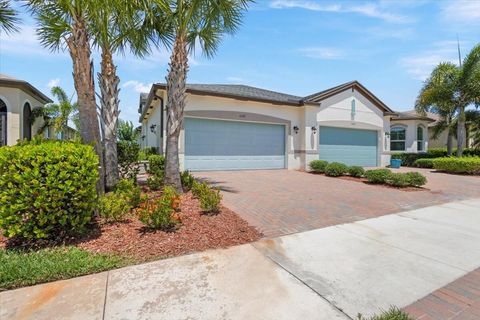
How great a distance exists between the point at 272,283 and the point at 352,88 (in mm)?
17711

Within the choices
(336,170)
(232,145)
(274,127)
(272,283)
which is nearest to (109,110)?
(272,283)

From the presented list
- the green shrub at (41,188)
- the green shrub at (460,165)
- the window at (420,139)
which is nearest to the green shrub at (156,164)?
the green shrub at (41,188)

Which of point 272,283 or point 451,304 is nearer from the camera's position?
point 451,304

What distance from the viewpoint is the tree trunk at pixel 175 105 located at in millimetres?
7520

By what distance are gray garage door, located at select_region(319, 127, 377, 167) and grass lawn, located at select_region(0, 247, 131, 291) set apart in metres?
15.5

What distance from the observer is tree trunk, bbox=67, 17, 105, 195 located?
5.58 m

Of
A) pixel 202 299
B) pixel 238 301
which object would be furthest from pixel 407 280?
pixel 202 299

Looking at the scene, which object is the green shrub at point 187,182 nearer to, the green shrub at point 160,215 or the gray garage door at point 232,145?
the green shrub at point 160,215

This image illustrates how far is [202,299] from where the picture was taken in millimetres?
2971

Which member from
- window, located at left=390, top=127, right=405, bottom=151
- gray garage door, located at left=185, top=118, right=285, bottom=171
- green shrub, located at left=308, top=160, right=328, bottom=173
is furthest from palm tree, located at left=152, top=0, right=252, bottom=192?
window, located at left=390, top=127, right=405, bottom=151

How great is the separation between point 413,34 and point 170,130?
31.3 feet

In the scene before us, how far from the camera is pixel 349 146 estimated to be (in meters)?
18.7

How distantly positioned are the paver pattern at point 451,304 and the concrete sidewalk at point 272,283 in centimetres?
10

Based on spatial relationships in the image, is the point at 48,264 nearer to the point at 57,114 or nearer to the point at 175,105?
the point at 175,105
